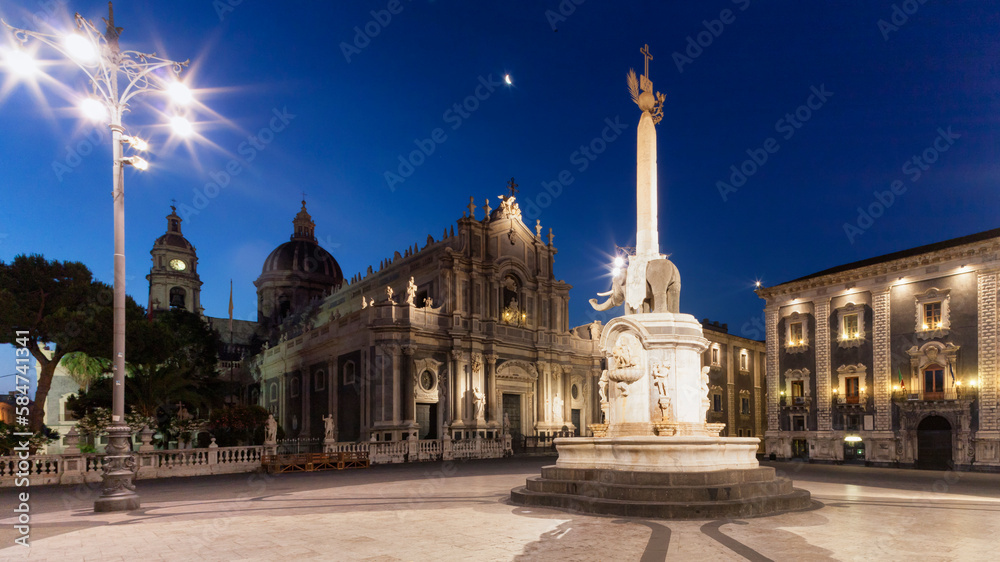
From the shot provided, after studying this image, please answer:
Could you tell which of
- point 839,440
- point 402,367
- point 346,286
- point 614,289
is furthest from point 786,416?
point 346,286

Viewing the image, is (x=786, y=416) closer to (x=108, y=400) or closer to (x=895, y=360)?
(x=895, y=360)

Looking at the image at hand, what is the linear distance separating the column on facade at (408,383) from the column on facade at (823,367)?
22.1m

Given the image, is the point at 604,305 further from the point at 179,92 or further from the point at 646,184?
the point at 179,92

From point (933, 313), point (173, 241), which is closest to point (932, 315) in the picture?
point (933, 313)

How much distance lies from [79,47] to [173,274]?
6049 centimetres

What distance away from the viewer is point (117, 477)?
1266 centimetres

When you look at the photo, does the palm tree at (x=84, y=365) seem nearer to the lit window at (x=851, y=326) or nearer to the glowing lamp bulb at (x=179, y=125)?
the glowing lamp bulb at (x=179, y=125)

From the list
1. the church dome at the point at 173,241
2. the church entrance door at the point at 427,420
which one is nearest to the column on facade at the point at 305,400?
the church entrance door at the point at 427,420

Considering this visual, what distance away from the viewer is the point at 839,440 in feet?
113

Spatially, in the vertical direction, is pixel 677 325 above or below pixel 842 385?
above

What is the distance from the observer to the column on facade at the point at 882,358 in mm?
32875

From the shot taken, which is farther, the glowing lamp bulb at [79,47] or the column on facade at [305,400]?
the column on facade at [305,400]

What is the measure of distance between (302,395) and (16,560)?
39.6m

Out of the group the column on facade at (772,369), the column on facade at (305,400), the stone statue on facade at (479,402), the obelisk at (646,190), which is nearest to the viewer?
the obelisk at (646,190)
